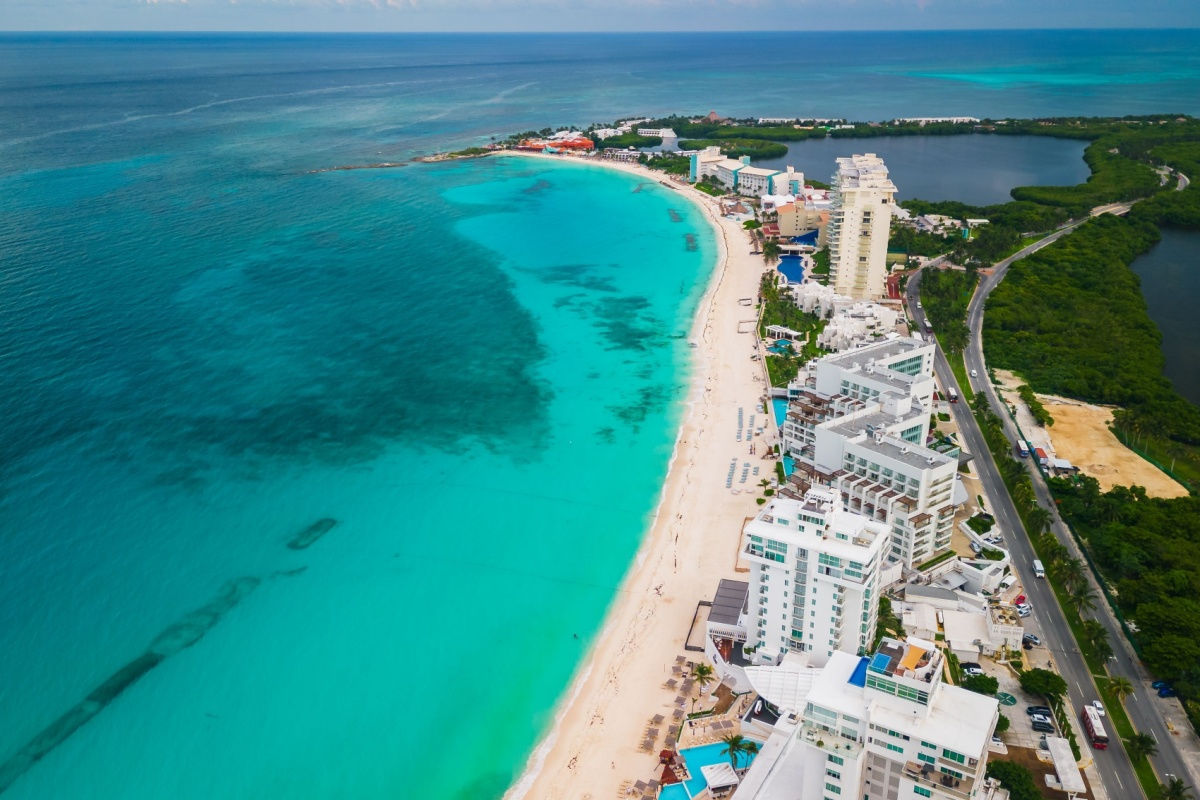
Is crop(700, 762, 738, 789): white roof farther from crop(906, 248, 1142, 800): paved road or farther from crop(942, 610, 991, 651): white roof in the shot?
crop(942, 610, 991, 651): white roof

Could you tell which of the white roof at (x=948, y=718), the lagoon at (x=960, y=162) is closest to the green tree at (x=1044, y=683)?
the white roof at (x=948, y=718)

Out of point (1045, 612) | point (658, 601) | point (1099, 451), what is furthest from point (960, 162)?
point (658, 601)

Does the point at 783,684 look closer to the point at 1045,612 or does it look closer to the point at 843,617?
the point at 843,617

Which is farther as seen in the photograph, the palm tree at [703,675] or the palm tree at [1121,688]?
the palm tree at [703,675]

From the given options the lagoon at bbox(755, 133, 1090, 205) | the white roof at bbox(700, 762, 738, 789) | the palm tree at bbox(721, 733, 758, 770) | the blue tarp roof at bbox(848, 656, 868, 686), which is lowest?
the white roof at bbox(700, 762, 738, 789)

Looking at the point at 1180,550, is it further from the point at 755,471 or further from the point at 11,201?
the point at 11,201

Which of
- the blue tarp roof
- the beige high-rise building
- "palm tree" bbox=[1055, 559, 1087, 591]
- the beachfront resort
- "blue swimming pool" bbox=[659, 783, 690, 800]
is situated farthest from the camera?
the beige high-rise building

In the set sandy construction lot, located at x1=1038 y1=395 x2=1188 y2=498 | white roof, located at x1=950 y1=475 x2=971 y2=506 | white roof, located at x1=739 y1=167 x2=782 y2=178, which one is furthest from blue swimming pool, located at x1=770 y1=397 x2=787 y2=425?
white roof, located at x1=739 y1=167 x2=782 y2=178

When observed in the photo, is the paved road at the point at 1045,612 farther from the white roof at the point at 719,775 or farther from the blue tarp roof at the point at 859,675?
the white roof at the point at 719,775
